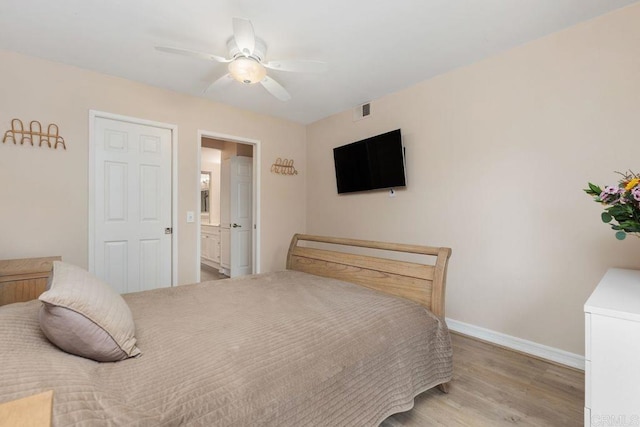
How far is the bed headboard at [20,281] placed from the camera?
207 centimetres

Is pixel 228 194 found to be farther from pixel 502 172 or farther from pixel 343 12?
pixel 502 172

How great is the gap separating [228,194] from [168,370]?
4.22 m

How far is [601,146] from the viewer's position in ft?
6.79

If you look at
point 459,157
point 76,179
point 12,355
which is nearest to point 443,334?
point 459,157

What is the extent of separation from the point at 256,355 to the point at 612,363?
1325mm

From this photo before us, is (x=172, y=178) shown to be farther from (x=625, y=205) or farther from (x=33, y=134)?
(x=625, y=205)

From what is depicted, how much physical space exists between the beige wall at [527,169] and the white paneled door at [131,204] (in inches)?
105

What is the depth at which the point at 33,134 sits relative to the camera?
8.39ft

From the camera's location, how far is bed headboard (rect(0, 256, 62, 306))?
2072 mm

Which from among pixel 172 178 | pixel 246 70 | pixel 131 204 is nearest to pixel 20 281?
pixel 131 204

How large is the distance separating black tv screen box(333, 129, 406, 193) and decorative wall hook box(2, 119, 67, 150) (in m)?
2.90

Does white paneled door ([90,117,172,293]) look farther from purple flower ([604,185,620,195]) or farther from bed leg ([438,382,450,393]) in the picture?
purple flower ([604,185,620,195])

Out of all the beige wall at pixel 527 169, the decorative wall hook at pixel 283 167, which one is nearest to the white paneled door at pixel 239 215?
the decorative wall hook at pixel 283 167

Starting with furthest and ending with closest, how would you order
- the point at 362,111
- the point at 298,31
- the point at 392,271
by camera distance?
the point at 362,111, the point at 298,31, the point at 392,271
